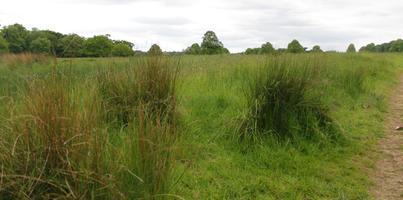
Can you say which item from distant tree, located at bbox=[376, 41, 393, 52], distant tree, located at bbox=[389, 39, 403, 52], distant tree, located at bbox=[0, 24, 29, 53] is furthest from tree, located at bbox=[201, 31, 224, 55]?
distant tree, located at bbox=[376, 41, 393, 52]

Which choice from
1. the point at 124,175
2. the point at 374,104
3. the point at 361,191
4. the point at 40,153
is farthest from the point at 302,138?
the point at 374,104

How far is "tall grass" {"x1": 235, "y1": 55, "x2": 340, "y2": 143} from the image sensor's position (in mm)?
3529

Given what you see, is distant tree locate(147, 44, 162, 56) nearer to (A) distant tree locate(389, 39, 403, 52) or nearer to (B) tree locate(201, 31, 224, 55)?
(B) tree locate(201, 31, 224, 55)

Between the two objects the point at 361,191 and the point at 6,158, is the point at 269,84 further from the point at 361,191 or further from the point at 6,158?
the point at 6,158

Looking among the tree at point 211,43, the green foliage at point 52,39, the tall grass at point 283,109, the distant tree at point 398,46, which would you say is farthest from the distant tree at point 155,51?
the distant tree at point 398,46

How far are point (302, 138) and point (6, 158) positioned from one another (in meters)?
3.16

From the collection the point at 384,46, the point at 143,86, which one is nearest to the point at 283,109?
the point at 143,86

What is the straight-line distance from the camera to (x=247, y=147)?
3.36 metres

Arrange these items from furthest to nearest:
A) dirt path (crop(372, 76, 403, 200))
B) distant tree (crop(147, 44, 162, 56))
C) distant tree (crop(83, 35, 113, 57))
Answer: distant tree (crop(147, 44, 162, 56)), distant tree (crop(83, 35, 113, 57)), dirt path (crop(372, 76, 403, 200))

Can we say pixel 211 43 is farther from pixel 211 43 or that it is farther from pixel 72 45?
pixel 72 45

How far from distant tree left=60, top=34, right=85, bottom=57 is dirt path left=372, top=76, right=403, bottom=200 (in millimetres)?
3100

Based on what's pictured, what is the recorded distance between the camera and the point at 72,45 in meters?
2.20

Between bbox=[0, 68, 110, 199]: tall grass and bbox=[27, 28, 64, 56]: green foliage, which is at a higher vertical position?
bbox=[27, 28, 64, 56]: green foliage

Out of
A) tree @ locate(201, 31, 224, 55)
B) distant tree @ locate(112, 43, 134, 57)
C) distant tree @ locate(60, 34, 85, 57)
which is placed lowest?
distant tree @ locate(60, 34, 85, 57)
